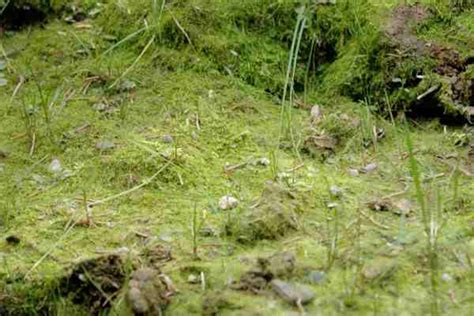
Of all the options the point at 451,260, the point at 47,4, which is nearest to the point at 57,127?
the point at 47,4

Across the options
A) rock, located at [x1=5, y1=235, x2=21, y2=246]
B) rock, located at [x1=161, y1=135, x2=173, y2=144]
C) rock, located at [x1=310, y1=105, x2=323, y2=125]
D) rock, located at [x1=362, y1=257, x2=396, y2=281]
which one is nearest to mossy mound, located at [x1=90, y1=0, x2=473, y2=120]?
rock, located at [x1=310, y1=105, x2=323, y2=125]

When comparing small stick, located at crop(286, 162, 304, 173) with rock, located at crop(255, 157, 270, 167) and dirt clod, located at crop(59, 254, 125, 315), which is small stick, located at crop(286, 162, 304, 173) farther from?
dirt clod, located at crop(59, 254, 125, 315)

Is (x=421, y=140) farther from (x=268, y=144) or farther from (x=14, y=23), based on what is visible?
(x=14, y=23)

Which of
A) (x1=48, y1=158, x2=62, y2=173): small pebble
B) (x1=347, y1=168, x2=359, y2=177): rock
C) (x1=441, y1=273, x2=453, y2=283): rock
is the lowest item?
(x1=48, y1=158, x2=62, y2=173): small pebble

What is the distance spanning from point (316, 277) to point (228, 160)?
835 millimetres

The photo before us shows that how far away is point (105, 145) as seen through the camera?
2.83 metres

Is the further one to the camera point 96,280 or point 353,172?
point 353,172

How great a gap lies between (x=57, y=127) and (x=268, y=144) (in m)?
0.76

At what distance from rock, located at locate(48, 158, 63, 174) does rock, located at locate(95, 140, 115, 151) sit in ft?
0.47

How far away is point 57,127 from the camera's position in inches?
116

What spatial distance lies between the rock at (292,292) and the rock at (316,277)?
38 mm

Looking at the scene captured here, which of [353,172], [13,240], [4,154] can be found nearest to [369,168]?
[353,172]

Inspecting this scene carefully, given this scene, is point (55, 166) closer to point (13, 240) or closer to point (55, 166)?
point (55, 166)

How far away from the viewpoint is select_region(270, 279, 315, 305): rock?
192 cm
